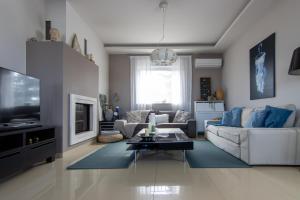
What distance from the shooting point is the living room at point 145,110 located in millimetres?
2572

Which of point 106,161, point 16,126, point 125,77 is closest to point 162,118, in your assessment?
point 125,77

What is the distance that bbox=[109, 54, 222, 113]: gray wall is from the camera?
8.03 meters

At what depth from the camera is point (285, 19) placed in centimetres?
405

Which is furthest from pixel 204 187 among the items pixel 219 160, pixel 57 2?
pixel 57 2

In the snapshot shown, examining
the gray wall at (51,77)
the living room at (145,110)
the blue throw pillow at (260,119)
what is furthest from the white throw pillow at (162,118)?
the gray wall at (51,77)

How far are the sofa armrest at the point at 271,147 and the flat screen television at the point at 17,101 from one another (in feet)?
9.47

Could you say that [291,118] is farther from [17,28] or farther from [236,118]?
[17,28]

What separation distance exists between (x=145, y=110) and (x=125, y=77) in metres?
1.37

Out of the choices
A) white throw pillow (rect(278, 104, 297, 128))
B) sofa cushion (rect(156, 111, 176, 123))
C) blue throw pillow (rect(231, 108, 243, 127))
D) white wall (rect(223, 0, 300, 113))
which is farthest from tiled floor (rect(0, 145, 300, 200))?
sofa cushion (rect(156, 111, 176, 123))

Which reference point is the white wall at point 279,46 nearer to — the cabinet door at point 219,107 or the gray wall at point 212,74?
the cabinet door at point 219,107

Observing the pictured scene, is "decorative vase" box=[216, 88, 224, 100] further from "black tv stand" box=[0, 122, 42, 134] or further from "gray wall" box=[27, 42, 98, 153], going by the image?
"black tv stand" box=[0, 122, 42, 134]

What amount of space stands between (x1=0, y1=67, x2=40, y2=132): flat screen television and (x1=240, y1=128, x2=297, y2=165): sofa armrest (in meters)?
2.89

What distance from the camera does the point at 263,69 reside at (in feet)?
15.9

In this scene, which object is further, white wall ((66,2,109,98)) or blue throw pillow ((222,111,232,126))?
blue throw pillow ((222,111,232,126))
